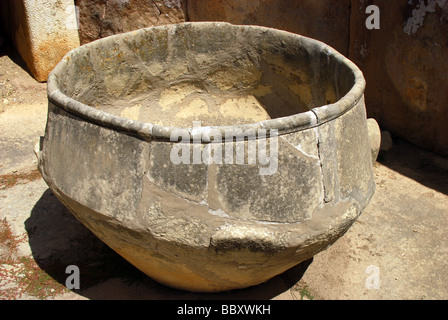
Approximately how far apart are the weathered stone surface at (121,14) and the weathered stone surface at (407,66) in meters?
1.52

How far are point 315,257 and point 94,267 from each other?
109 centimetres

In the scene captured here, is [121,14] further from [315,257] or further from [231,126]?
[231,126]

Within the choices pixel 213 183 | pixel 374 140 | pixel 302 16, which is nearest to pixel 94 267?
pixel 213 183

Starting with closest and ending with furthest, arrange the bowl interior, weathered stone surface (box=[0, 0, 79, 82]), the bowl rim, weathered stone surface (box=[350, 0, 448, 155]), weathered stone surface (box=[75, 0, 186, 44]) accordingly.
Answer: the bowl rim, the bowl interior, weathered stone surface (box=[350, 0, 448, 155]), weathered stone surface (box=[0, 0, 79, 82]), weathered stone surface (box=[75, 0, 186, 44])

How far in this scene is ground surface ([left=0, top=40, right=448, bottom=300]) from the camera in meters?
2.50

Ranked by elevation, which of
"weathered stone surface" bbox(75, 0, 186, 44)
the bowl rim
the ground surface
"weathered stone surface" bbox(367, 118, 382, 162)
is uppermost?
the bowl rim

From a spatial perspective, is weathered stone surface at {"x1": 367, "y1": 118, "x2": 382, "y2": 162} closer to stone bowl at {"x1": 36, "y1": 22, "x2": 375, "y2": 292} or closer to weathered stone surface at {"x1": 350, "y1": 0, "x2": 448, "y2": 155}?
stone bowl at {"x1": 36, "y1": 22, "x2": 375, "y2": 292}

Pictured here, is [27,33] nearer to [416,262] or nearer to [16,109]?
[16,109]

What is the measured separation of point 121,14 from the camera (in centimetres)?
432

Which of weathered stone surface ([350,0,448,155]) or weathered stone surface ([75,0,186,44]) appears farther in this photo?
weathered stone surface ([75,0,186,44])

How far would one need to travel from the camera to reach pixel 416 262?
8.89 ft

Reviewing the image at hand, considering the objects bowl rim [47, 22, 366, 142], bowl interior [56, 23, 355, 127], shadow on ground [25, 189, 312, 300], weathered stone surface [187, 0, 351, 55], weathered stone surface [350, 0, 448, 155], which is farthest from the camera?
weathered stone surface [187, 0, 351, 55]

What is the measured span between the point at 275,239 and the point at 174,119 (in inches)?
59.2

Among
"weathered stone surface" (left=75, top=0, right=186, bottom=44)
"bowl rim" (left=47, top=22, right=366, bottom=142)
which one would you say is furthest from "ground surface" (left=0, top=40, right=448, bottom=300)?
"weathered stone surface" (left=75, top=0, right=186, bottom=44)
